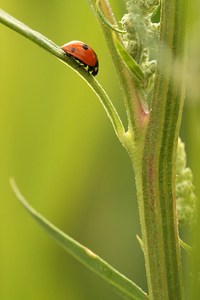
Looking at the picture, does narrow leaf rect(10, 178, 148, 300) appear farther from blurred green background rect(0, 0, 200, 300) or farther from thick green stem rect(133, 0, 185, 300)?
blurred green background rect(0, 0, 200, 300)

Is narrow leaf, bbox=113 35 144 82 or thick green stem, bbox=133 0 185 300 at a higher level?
narrow leaf, bbox=113 35 144 82

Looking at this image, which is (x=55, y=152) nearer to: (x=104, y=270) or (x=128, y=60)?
(x=104, y=270)

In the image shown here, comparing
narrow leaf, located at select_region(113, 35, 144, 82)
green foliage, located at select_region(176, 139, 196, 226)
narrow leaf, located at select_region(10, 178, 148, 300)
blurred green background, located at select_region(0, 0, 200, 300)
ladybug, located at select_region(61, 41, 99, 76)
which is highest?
narrow leaf, located at select_region(113, 35, 144, 82)

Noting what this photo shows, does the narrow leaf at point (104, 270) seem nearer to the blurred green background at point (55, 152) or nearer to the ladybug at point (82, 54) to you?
the ladybug at point (82, 54)

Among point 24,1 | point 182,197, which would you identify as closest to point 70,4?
point 24,1

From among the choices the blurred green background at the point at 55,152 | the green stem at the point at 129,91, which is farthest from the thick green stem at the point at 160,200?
the blurred green background at the point at 55,152

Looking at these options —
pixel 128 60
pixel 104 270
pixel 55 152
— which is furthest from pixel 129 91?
pixel 55 152

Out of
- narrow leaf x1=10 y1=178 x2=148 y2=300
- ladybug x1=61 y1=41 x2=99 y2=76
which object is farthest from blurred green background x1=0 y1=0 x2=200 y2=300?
narrow leaf x1=10 y1=178 x2=148 y2=300

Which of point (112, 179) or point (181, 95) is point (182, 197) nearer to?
point (181, 95)
